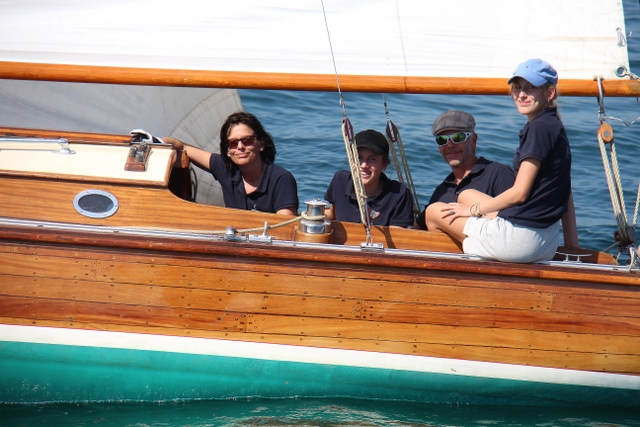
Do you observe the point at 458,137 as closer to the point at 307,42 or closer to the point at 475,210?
the point at 475,210

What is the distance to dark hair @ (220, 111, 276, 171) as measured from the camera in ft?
15.0

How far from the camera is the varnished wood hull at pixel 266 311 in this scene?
3.95 metres

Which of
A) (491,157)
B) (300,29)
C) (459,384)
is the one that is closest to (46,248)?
(300,29)

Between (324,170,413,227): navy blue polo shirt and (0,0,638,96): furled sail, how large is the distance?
558 mm

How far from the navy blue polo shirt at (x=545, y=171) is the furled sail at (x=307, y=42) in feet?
1.53

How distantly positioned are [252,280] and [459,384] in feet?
3.81

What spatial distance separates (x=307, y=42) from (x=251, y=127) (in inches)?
22.3

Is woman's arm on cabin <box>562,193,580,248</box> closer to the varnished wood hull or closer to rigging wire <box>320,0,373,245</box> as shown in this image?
the varnished wood hull

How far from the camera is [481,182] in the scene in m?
4.39

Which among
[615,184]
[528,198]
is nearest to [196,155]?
[528,198]

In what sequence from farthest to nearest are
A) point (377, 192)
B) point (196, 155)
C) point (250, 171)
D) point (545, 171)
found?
1. point (196, 155)
2. point (250, 171)
3. point (377, 192)
4. point (545, 171)

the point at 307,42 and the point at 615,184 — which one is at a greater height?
the point at 307,42

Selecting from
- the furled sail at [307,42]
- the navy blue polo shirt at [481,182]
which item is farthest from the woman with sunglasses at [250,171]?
the navy blue polo shirt at [481,182]

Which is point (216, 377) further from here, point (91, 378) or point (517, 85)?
point (517, 85)
